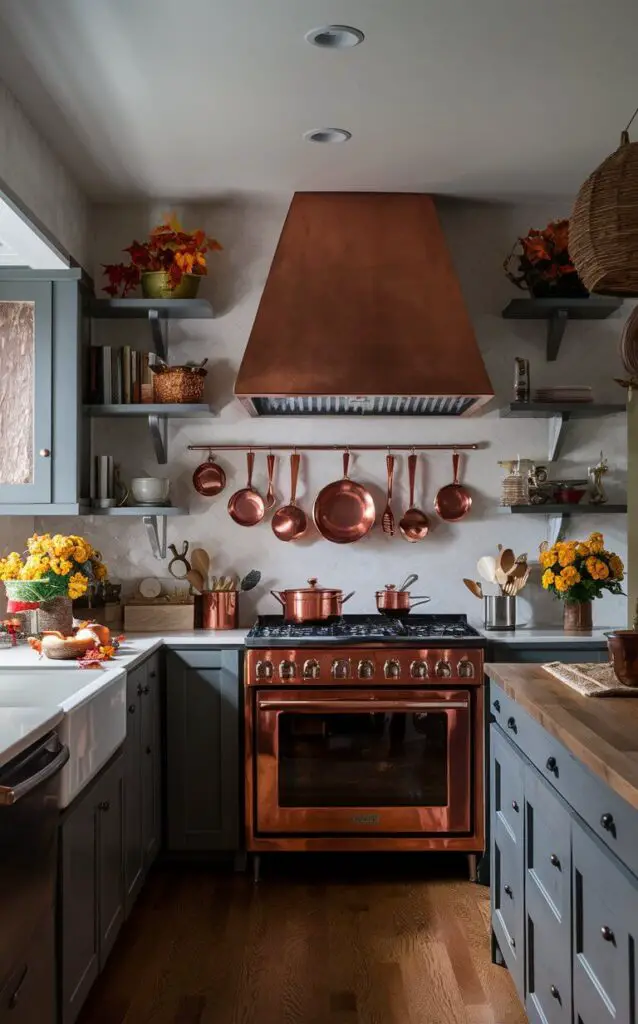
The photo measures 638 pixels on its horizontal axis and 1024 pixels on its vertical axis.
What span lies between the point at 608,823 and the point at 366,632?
7.08ft

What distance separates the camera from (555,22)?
2.75 metres

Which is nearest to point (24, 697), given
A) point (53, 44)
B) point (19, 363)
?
point (19, 363)

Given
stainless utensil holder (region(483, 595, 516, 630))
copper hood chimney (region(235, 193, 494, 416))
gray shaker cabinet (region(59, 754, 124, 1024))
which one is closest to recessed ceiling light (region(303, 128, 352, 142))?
copper hood chimney (region(235, 193, 494, 416))

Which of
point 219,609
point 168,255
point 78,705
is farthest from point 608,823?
point 168,255

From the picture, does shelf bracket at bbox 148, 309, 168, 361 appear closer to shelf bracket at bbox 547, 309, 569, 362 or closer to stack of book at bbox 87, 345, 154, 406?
stack of book at bbox 87, 345, 154, 406

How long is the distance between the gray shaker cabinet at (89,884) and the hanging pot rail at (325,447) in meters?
1.67

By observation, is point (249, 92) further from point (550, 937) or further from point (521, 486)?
point (550, 937)

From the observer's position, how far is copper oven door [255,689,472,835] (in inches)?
150

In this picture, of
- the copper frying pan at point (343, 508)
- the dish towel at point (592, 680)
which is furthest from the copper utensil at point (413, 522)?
the dish towel at point (592, 680)

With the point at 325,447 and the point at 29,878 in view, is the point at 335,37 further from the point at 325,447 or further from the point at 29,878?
the point at 29,878

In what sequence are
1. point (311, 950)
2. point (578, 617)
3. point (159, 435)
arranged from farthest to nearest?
point (159, 435)
point (578, 617)
point (311, 950)

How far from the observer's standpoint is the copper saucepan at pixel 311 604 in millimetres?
4035

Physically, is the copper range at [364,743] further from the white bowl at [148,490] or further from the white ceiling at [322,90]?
the white ceiling at [322,90]

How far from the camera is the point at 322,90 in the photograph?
10.4 ft
